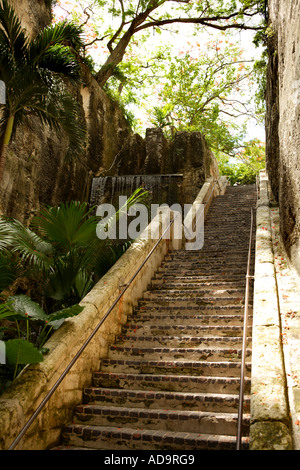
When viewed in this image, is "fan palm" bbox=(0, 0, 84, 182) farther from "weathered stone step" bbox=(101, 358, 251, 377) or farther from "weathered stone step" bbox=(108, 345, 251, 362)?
"weathered stone step" bbox=(101, 358, 251, 377)

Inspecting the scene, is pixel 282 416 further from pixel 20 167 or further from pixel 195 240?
pixel 20 167

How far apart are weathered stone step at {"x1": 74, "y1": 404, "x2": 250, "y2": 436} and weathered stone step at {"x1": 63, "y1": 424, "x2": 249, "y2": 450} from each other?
4.4 inches

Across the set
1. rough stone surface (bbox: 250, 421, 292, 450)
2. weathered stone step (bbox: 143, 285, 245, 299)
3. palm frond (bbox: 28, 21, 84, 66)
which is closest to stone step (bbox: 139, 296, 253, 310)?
weathered stone step (bbox: 143, 285, 245, 299)

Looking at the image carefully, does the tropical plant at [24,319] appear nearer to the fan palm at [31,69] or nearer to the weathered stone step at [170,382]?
the weathered stone step at [170,382]

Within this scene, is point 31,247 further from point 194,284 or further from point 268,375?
point 268,375

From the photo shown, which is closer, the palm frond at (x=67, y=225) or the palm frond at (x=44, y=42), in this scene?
the palm frond at (x=67, y=225)

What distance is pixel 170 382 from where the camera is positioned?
4.14 metres

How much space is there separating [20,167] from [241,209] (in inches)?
252

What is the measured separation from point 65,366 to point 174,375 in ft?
3.96

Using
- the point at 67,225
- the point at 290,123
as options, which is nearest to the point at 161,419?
the point at 67,225

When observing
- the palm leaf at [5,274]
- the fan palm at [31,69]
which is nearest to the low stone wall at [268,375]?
the palm leaf at [5,274]

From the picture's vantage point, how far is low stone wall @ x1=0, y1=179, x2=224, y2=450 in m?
3.20

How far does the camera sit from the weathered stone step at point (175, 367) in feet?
13.6

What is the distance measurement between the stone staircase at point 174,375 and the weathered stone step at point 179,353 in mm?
11
